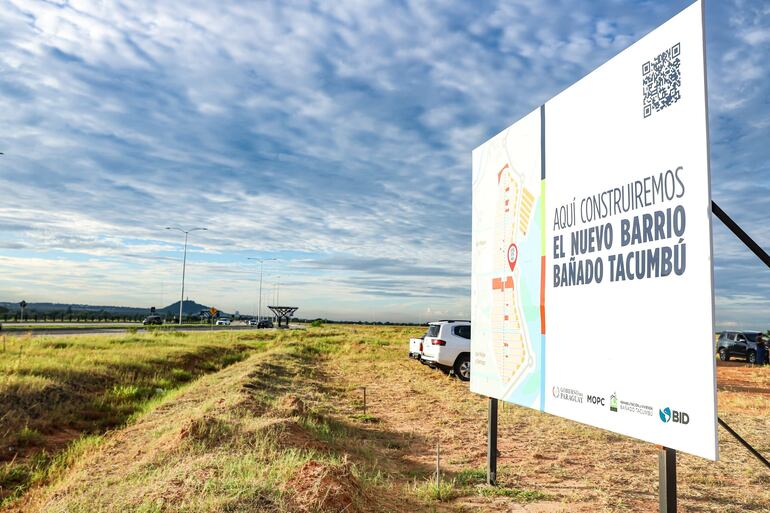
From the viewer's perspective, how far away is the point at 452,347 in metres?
17.7

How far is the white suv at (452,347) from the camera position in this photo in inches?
695

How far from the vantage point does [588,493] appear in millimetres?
6379

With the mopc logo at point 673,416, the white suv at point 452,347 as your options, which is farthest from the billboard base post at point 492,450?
the white suv at point 452,347

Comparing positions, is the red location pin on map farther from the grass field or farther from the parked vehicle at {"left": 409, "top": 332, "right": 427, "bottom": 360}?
the parked vehicle at {"left": 409, "top": 332, "right": 427, "bottom": 360}

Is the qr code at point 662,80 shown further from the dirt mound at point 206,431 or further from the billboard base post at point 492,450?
the dirt mound at point 206,431

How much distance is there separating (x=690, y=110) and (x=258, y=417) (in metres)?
7.79

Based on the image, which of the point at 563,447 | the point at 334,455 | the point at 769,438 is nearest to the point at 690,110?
the point at 334,455

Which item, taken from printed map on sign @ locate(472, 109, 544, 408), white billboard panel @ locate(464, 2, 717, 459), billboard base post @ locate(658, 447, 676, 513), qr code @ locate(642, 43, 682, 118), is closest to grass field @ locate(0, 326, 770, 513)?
printed map on sign @ locate(472, 109, 544, 408)

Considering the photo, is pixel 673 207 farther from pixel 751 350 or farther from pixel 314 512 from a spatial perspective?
pixel 751 350

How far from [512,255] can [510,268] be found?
16cm

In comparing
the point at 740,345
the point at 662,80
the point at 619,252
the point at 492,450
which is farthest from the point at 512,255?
the point at 740,345

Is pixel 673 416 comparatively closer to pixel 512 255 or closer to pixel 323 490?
pixel 512 255

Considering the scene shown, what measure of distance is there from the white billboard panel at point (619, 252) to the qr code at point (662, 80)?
1 centimetres

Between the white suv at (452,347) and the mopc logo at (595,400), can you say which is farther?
the white suv at (452,347)
